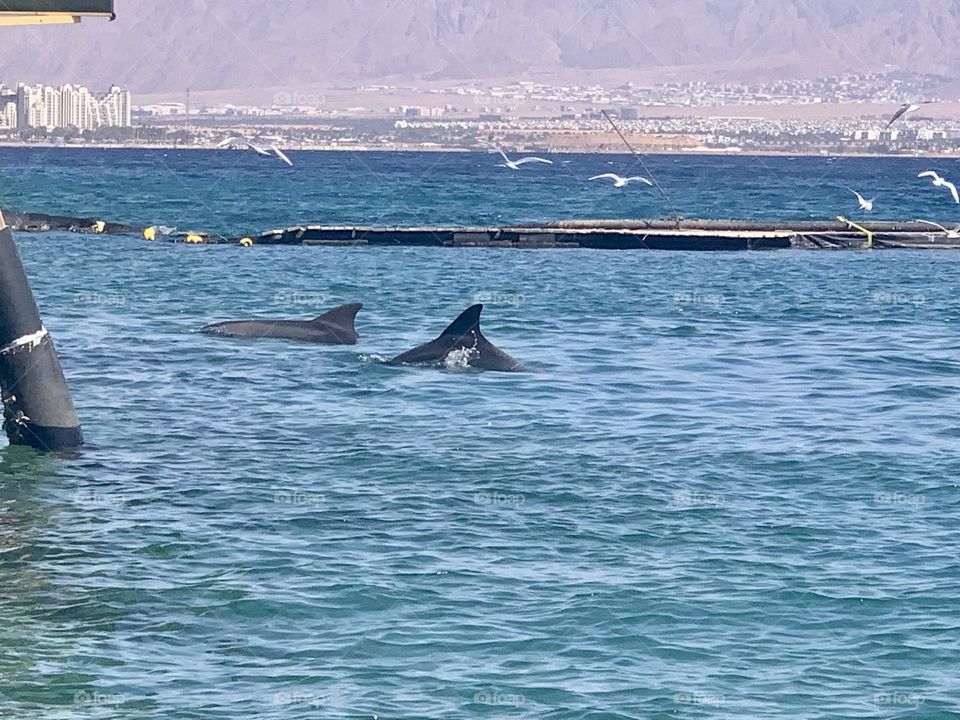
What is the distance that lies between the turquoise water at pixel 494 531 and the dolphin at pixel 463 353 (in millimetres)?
879

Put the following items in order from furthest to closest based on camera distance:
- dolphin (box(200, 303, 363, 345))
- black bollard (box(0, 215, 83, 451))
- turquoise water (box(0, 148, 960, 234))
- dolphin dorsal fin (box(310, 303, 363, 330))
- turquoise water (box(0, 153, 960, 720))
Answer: turquoise water (box(0, 148, 960, 234)) → dolphin dorsal fin (box(310, 303, 363, 330)) → dolphin (box(200, 303, 363, 345)) → black bollard (box(0, 215, 83, 451)) → turquoise water (box(0, 153, 960, 720))

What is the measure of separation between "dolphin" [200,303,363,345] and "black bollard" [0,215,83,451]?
1249cm

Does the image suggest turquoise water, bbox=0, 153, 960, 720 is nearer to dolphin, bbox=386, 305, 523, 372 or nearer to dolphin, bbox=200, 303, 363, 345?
dolphin, bbox=200, 303, 363, 345

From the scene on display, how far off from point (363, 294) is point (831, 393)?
20.2 meters

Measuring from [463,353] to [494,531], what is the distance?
1279 centimetres

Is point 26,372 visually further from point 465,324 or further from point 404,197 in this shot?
point 404,197

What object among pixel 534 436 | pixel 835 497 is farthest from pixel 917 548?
pixel 534 436

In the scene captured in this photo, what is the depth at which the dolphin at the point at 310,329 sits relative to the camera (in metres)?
35.2

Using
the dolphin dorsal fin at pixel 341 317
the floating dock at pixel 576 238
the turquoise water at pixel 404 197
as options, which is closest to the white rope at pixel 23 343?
the dolphin dorsal fin at pixel 341 317

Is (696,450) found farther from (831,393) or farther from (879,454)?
(831,393)

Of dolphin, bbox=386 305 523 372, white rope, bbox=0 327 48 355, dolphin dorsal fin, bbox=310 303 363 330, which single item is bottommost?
dolphin, bbox=386 305 523 372

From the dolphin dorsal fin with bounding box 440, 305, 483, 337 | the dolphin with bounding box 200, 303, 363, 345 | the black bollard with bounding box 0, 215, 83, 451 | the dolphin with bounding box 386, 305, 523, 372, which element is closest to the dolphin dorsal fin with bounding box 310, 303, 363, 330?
the dolphin with bounding box 200, 303, 363, 345

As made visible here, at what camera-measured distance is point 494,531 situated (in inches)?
753

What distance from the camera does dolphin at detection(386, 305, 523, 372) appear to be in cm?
3164
